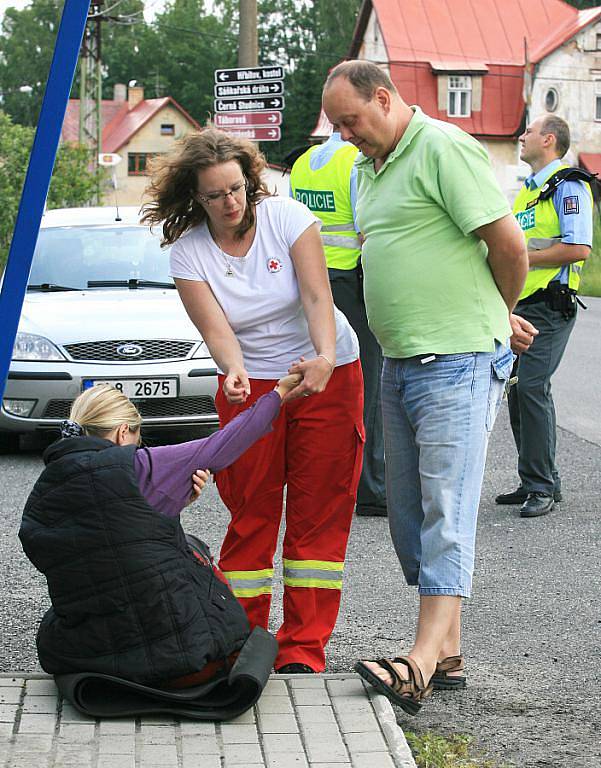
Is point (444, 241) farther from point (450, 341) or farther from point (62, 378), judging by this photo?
point (62, 378)

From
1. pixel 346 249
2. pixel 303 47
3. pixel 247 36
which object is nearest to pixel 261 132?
pixel 247 36

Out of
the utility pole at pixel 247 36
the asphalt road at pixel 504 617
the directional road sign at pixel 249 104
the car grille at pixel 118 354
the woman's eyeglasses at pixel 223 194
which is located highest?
the utility pole at pixel 247 36

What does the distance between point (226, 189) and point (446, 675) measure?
1.77 meters

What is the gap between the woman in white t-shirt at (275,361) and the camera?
4.46 metres

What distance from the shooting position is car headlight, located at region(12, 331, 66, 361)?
8.77 metres

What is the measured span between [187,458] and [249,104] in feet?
35.3

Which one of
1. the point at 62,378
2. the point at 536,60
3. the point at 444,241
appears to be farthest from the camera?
the point at 536,60

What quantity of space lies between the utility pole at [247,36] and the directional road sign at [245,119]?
145 centimetres

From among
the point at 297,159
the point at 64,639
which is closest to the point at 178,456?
the point at 64,639

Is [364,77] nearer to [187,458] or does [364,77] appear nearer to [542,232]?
[187,458]

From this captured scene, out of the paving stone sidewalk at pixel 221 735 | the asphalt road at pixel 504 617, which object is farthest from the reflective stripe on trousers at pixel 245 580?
the paving stone sidewalk at pixel 221 735

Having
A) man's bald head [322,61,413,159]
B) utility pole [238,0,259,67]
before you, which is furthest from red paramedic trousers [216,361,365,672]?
utility pole [238,0,259,67]

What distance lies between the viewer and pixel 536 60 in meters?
57.4

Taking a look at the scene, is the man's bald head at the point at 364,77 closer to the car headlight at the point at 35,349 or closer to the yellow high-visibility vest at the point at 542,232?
the yellow high-visibility vest at the point at 542,232
